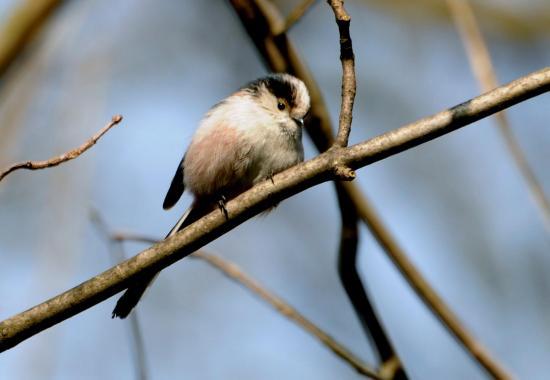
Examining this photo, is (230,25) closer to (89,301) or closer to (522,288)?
(522,288)

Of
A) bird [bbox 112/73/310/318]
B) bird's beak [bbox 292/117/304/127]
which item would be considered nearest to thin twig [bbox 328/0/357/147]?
bird [bbox 112/73/310/318]

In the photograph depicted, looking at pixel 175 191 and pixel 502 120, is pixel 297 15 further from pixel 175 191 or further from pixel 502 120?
pixel 175 191

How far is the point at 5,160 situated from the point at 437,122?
72.8 inches

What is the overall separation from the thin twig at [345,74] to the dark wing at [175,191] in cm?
187

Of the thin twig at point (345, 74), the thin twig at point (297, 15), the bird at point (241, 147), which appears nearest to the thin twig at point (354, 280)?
the bird at point (241, 147)

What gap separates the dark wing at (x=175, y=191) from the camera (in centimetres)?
435

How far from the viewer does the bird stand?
12.8 ft

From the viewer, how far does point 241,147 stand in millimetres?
3910

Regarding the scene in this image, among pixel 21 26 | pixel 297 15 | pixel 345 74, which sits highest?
pixel 21 26

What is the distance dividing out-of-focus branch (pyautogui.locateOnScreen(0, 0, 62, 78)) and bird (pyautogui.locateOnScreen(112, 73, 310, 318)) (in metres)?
1.06

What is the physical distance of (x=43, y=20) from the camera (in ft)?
11.3

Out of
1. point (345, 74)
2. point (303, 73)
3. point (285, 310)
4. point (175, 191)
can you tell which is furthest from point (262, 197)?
point (175, 191)

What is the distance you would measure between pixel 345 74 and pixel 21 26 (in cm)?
160

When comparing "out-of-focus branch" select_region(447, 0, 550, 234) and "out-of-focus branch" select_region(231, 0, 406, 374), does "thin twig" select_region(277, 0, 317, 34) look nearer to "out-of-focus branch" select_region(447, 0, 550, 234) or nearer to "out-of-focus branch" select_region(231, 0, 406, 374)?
"out-of-focus branch" select_region(231, 0, 406, 374)
